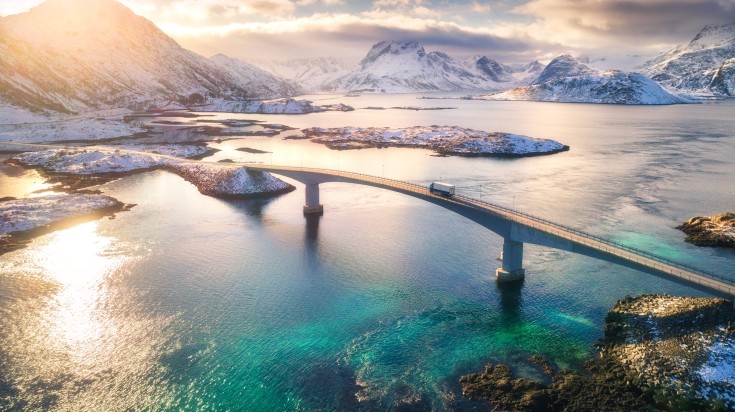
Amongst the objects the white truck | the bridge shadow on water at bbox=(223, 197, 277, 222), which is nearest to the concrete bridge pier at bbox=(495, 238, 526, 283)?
the white truck

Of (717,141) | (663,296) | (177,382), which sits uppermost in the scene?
(717,141)

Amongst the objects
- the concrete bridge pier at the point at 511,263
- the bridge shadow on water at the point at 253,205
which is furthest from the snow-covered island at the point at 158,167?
the concrete bridge pier at the point at 511,263

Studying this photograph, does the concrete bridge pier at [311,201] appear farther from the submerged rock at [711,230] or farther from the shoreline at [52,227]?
the submerged rock at [711,230]

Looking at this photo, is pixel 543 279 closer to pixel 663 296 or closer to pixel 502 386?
pixel 663 296

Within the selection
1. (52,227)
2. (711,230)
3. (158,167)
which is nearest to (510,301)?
(711,230)

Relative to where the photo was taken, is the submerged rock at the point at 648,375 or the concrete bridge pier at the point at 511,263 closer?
the submerged rock at the point at 648,375

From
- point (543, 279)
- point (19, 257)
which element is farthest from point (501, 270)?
point (19, 257)
